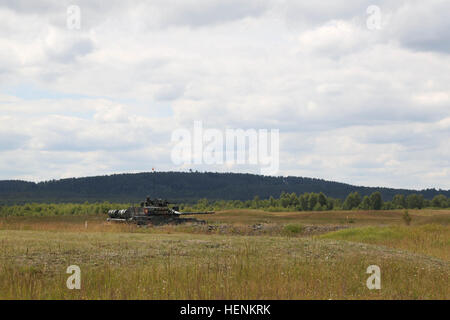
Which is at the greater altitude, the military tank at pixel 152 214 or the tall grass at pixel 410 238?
A: the military tank at pixel 152 214

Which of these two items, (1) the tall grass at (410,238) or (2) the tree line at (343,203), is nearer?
(1) the tall grass at (410,238)

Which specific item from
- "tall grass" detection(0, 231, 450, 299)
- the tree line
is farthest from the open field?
the tree line

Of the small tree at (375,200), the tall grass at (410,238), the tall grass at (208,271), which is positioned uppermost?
the small tree at (375,200)

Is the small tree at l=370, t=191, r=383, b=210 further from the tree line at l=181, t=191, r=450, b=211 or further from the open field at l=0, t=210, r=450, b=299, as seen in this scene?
the open field at l=0, t=210, r=450, b=299

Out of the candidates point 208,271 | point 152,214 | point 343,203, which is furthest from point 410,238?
point 343,203

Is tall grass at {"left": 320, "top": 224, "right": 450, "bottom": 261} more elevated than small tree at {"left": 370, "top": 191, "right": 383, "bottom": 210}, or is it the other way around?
small tree at {"left": 370, "top": 191, "right": 383, "bottom": 210}

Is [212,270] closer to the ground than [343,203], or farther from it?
closer to the ground

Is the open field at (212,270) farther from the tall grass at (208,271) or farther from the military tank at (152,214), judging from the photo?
the military tank at (152,214)

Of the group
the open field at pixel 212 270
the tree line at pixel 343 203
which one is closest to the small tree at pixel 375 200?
the tree line at pixel 343 203

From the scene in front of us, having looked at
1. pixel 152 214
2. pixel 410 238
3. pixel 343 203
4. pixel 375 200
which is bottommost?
pixel 410 238

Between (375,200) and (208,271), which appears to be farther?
(375,200)

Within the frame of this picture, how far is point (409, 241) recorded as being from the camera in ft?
103

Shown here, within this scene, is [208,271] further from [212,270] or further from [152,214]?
[152,214]

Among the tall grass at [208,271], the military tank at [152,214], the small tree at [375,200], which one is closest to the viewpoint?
the tall grass at [208,271]
